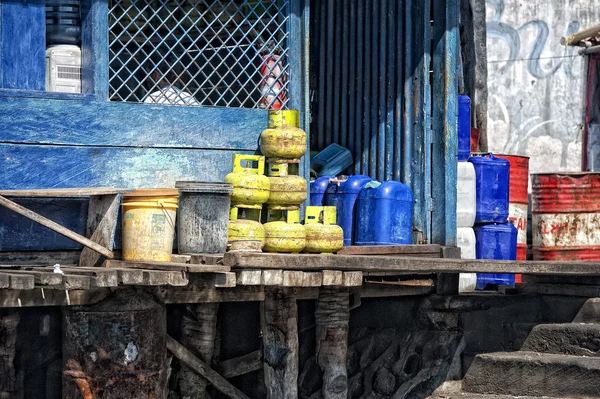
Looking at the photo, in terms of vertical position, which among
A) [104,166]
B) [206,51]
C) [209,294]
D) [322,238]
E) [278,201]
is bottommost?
[209,294]

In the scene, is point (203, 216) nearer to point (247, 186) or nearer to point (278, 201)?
point (247, 186)

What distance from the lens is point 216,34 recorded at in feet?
28.5

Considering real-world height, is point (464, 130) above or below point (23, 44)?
below

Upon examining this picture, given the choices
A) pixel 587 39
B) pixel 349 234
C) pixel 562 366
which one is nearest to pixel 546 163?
pixel 587 39

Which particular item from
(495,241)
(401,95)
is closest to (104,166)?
(401,95)

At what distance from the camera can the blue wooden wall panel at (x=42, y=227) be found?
25.3ft

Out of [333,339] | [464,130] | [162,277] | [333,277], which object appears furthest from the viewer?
[464,130]

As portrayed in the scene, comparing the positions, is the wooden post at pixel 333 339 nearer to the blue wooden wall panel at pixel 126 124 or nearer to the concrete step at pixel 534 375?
the concrete step at pixel 534 375

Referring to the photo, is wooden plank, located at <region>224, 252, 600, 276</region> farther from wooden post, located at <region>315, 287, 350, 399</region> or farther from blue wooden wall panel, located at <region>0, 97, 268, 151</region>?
blue wooden wall panel, located at <region>0, 97, 268, 151</region>

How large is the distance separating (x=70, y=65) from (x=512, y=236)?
14.8 feet

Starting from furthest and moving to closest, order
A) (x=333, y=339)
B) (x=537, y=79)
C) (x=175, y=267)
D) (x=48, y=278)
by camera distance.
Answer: (x=537, y=79)
(x=333, y=339)
(x=175, y=267)
(x=48, y=278)

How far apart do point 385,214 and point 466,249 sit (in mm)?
1438

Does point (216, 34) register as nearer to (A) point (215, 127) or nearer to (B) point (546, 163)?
(A) point (215, 127)

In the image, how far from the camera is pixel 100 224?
A: 24.9 ft
